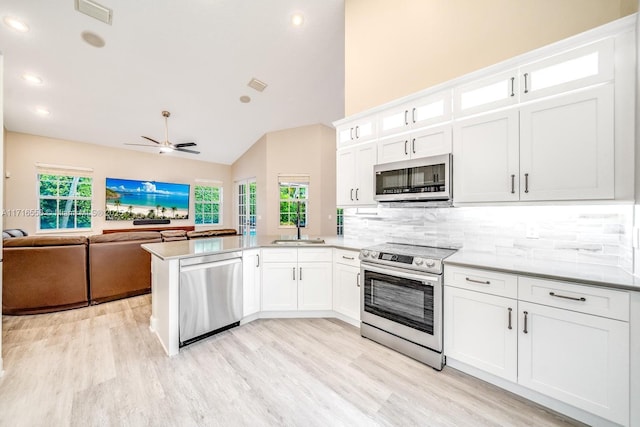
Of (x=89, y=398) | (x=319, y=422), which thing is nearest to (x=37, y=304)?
(x=89, y=398)

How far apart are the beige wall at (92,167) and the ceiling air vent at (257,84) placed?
13.9ft

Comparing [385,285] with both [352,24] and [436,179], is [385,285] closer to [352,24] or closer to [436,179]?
[436,179]

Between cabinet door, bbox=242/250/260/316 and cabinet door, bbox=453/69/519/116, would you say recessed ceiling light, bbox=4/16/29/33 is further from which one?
cabinet door, bbox=453/69/519/116

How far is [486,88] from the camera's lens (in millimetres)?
2004

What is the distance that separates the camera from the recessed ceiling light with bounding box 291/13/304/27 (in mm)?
3144

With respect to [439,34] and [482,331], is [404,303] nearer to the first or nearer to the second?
[482,331]

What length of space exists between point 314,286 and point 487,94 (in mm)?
2535

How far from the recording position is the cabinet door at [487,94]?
1.88 m

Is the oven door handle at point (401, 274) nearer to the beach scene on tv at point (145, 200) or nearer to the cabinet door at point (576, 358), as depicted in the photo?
the cabinet door at point (576, 358)

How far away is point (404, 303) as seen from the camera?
216 centimetres

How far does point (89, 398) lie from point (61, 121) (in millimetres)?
6032

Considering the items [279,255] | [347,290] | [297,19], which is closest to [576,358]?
[347,290]

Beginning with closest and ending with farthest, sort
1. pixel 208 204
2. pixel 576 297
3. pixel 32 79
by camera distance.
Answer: pixel 576 297 < pixel 32 79 < pixel 208 204

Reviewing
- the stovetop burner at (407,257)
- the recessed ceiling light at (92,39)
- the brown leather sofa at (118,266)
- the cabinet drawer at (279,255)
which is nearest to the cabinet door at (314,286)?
the cabinet drawer at (279,255)
